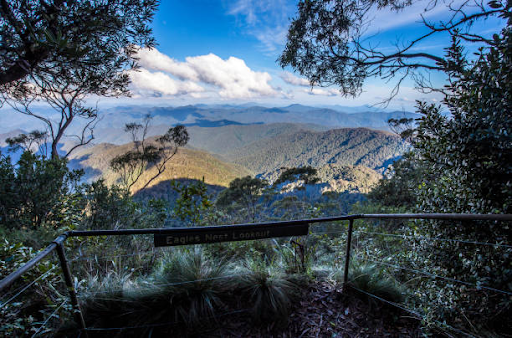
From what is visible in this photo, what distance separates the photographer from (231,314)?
6.59 ft

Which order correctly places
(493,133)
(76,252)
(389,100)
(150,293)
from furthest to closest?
(389,100), (76,252), (150,293), (493,133)

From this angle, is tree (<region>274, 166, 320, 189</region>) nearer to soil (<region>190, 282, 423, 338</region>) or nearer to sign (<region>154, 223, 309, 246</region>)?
soil (<region>190, 282, 423, 338</region>)

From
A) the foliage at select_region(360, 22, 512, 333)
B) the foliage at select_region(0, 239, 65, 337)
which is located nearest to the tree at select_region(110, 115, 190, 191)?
the foliage at select_region(0, 239, 65, 337)

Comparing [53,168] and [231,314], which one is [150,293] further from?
[53,168]

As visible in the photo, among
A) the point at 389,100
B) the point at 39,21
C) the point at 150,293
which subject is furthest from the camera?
the point at 389,100

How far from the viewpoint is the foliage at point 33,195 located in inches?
170

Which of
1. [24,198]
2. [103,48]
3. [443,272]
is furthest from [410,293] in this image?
[24,198]

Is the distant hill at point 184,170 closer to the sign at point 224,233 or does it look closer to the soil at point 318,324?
the soil at point 318,324

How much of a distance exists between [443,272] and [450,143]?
96 centimetres

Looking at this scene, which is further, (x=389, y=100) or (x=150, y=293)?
(x=389, y=100)

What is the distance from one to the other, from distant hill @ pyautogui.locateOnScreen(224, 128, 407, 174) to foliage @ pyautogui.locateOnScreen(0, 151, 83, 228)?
273 feet

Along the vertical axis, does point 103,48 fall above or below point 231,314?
above

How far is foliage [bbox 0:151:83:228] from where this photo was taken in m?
4.32

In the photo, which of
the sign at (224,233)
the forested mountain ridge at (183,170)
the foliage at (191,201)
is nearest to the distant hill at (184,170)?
the forested mountain ridge at (183,170)
